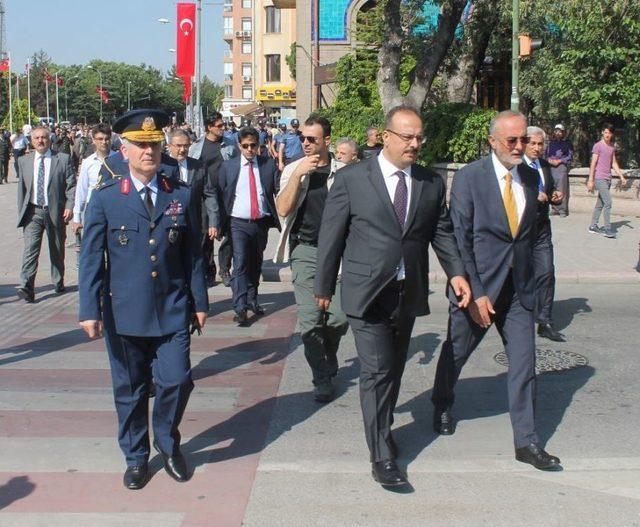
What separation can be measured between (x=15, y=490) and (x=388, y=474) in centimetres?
195

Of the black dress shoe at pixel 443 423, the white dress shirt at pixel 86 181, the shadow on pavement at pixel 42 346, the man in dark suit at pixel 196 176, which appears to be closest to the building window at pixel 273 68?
the white dress shirt at pixel 86 181

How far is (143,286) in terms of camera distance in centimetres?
499

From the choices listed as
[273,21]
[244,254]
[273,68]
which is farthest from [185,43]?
[273,68]

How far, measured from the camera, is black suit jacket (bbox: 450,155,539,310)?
545 centimetres

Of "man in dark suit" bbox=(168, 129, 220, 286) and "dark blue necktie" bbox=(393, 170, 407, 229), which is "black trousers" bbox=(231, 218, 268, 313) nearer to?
"man in dark suit" bbox=(168, 129, 220, 286)

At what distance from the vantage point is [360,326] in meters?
5.12

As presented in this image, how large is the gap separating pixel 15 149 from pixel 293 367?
2252 cm

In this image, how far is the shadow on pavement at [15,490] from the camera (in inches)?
192

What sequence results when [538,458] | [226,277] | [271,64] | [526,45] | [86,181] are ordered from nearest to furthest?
[538,458], [86,181], [226,277], [526,45], [271,64]

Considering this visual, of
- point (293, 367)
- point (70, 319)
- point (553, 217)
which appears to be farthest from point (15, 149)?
point (293, 367)

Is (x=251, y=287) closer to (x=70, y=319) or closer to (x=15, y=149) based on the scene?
(x=70, y=319)

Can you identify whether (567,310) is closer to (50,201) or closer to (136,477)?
(50,201)

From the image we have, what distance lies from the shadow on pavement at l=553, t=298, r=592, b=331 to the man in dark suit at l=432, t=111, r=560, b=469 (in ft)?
12.7

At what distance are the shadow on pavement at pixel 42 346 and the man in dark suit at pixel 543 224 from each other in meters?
4.08
